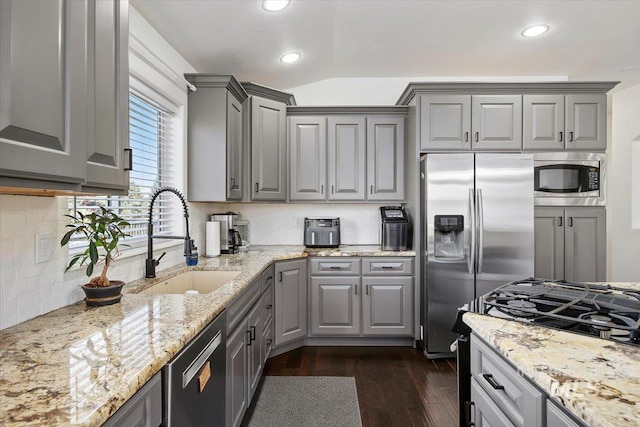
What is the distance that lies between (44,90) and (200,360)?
0.96 meters

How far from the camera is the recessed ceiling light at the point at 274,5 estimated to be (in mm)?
2285

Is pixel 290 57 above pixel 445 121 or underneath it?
above

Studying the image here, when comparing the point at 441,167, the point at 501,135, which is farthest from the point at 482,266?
the point at 501,135

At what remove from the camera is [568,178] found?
9.97 ft

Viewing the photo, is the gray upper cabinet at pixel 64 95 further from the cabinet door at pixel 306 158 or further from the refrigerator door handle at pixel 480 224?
the refrigerator door handle at pixel 480 224

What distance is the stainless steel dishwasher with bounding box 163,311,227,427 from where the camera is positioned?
1032mm

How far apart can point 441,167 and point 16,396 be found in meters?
2.89

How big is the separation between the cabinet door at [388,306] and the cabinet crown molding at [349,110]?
5.39 feet

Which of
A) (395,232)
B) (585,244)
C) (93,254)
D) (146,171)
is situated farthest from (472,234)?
(93,254)

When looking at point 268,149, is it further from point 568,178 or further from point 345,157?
point 568,178

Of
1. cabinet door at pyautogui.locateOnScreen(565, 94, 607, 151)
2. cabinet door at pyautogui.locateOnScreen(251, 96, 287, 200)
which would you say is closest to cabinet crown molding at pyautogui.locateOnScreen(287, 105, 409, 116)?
cabinet door at pyautogui.locateOnScreen(251, 96, 287, 200)

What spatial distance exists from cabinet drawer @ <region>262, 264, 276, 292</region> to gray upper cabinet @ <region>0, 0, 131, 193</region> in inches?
55.9

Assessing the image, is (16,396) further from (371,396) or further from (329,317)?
(329,317)

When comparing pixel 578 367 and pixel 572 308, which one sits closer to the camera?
pixel 578 367
